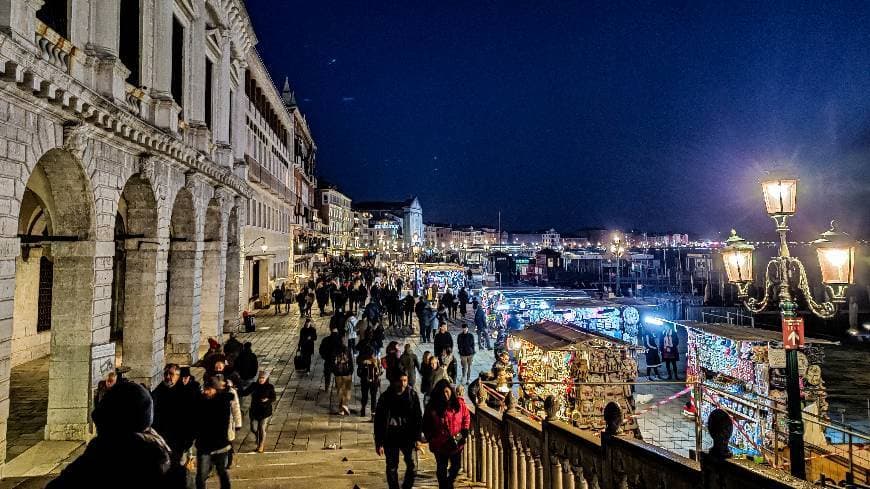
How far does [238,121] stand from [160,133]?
1004 centimetres

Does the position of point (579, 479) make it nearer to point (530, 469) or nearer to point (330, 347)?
point (530, 469)

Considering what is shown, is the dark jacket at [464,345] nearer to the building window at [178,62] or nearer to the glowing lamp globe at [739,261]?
the glowing lamp globe at [739,261]

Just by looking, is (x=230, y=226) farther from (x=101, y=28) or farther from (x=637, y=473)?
(x=637, y=473)

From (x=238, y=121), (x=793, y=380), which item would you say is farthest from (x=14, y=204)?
(x=238, y=121)

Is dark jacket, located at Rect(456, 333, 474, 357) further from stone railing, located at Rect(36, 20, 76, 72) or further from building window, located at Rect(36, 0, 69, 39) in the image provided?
building window, located at Rect(36, 0, 69, 39)

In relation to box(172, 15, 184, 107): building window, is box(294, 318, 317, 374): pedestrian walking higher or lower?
lower

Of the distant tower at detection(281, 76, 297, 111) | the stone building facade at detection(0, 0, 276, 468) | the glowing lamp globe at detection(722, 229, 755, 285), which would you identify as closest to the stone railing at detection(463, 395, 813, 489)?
the glowing lamp globe at detection(722, 229, 755, 285)

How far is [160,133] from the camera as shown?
11.5 metres

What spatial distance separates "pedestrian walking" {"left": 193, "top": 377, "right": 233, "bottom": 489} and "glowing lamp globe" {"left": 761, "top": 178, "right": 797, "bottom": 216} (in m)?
7.92

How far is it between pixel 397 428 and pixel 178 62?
13533mm

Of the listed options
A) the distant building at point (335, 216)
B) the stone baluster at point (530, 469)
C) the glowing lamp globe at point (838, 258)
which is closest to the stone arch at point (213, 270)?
the stone baluster at point (530, 469)

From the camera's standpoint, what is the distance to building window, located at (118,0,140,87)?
1120 centimetres

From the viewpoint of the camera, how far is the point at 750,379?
34.7 feet

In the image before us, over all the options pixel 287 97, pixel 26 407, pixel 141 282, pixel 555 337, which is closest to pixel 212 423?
pixel 555 337
